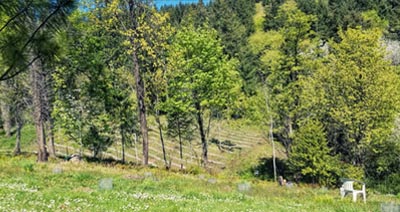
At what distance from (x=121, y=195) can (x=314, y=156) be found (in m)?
23.8

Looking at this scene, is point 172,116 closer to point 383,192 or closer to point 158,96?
point 158,96

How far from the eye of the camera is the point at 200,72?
32.7 metres

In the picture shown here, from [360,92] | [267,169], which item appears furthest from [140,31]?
[267,169]

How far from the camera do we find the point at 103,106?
38375 mm

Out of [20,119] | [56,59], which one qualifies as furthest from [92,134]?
[56,59]

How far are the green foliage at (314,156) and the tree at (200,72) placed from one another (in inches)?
290

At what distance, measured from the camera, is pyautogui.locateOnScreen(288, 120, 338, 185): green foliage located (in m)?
33.4

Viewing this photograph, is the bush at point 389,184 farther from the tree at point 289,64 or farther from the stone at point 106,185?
the stone at point 106,185

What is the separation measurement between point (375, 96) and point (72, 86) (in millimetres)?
26997

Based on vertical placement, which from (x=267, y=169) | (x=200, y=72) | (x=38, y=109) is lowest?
(x=267, y=169)

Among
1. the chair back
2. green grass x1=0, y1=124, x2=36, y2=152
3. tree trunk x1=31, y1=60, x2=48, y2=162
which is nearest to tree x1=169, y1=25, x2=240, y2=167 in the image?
tree trunk x1=31, y1=60, x2=48, y2=162

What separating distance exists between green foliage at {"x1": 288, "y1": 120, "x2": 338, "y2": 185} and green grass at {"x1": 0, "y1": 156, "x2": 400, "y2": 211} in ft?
45.6

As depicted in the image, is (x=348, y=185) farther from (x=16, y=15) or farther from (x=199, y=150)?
(x=199, y=150)

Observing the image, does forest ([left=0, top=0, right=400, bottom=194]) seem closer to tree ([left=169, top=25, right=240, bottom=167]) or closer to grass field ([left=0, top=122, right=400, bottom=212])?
tree ([left=169, top=25, right=240, bottom=167])
